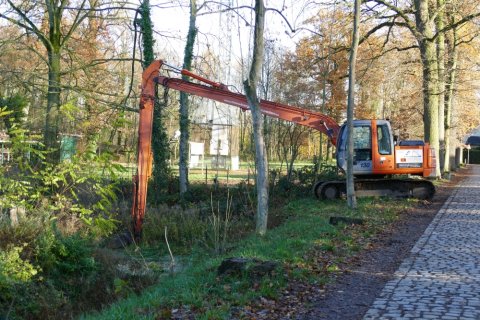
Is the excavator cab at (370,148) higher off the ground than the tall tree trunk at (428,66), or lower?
lower

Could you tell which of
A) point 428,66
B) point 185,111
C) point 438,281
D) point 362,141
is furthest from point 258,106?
point 428,66

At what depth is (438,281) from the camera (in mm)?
8984

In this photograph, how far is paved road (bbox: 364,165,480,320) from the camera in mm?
7340

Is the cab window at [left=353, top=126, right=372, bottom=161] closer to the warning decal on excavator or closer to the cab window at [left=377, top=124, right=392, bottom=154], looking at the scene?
the cab window at [left=377, top=124, right=392, bottom=154]

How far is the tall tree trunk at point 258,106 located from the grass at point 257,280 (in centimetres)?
68

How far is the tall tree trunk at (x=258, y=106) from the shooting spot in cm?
1212

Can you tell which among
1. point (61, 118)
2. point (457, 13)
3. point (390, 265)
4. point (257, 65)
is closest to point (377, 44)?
point (457, 13)

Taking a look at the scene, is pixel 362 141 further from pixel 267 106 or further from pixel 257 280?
pixel 257 280

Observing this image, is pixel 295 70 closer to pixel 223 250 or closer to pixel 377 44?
pixel 377 44

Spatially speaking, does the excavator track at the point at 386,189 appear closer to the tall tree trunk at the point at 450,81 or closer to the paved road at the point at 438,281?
the paved road at the point at 438,281

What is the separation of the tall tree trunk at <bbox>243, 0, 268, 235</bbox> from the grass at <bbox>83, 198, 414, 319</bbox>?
0.68 metres

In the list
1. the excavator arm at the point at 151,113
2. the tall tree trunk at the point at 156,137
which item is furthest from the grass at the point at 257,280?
the tall tree trunk at the point at 156,137

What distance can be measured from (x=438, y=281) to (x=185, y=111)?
16510mm

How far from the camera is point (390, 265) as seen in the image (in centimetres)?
1056
